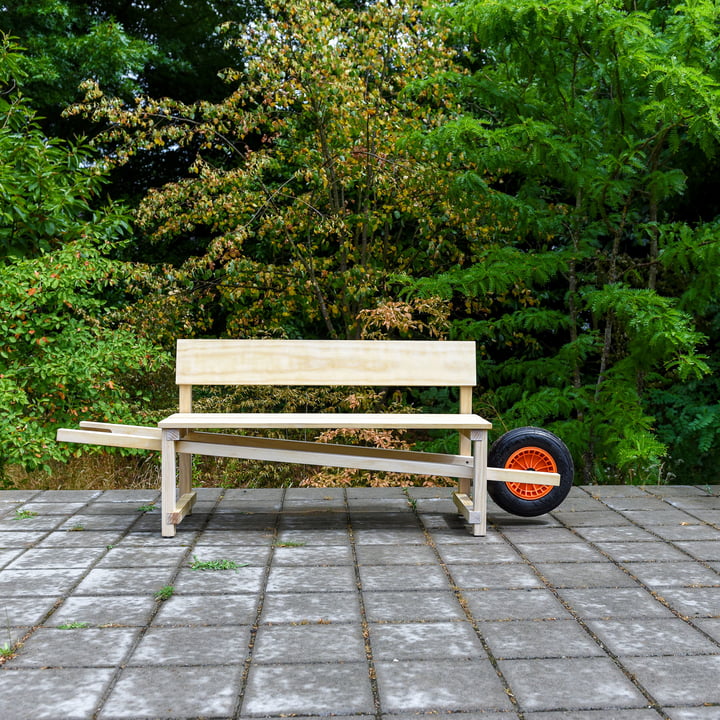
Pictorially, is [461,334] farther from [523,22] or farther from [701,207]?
[701,207]

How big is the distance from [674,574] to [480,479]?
1.21m

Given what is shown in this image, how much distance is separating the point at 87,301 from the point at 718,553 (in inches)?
196

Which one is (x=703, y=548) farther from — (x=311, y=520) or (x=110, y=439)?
(x=110, y=439)

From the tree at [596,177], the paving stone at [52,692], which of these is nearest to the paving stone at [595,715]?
the paving stone at [52,692]

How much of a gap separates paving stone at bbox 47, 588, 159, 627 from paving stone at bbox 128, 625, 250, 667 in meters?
0.18

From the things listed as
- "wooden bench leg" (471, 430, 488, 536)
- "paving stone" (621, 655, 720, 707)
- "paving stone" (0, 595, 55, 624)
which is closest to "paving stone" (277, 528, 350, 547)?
"wooden bench leg" (471, 430, 488, 536)

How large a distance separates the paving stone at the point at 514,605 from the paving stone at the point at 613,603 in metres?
0.08

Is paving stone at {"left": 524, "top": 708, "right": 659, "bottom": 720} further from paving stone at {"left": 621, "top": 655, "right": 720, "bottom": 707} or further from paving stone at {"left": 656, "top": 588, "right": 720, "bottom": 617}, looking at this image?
paving stone at {"left": 656, "top": 588, "right": 720, "bottom": 617}

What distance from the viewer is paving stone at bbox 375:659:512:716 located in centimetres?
271

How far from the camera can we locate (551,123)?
6.64 metres

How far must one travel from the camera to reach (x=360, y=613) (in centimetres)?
359

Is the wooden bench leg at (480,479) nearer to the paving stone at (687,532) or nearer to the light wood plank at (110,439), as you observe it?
the paving stone at (687,532)

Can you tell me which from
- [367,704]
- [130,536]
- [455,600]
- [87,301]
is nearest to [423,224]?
[87,301]

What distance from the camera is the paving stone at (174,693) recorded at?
2.66 meters
